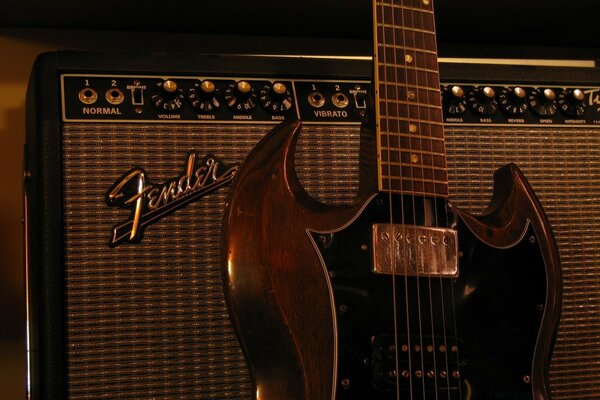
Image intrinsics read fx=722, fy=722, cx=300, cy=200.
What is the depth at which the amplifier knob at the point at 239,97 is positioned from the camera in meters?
0.85

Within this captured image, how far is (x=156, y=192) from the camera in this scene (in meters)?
0.81

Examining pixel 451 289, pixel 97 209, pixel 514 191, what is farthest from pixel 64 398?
pixel 514 191

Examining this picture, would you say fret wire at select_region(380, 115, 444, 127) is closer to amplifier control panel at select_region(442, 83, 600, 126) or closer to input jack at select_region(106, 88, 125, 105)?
amplifier control panel at select_region(442, 83, 600, 126)

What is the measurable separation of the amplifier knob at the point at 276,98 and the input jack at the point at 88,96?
0.62ft

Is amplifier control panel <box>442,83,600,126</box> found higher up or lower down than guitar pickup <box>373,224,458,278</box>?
higher up

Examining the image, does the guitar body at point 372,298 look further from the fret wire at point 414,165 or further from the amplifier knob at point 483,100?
the amplifier knob at point 483,100

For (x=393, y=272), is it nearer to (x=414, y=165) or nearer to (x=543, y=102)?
(x=414, y=165)

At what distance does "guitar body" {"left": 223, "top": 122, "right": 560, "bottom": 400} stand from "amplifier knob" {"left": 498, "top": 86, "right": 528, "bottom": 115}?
173mm

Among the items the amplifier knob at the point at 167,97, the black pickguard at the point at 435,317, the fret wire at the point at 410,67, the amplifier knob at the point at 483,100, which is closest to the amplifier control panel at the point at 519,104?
the amplifier knob at the point at 483,100

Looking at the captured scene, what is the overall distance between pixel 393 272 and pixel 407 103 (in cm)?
19

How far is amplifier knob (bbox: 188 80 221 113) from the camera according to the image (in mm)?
842

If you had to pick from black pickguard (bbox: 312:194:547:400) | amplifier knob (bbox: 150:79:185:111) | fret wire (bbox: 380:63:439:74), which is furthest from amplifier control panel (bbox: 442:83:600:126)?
amplifier knob (bbox: 150:79:185:111)

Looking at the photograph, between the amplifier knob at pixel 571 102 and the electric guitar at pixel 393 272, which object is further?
the amplifier knob at pixel 571 102

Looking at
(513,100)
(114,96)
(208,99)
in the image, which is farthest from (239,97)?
(513,100)
